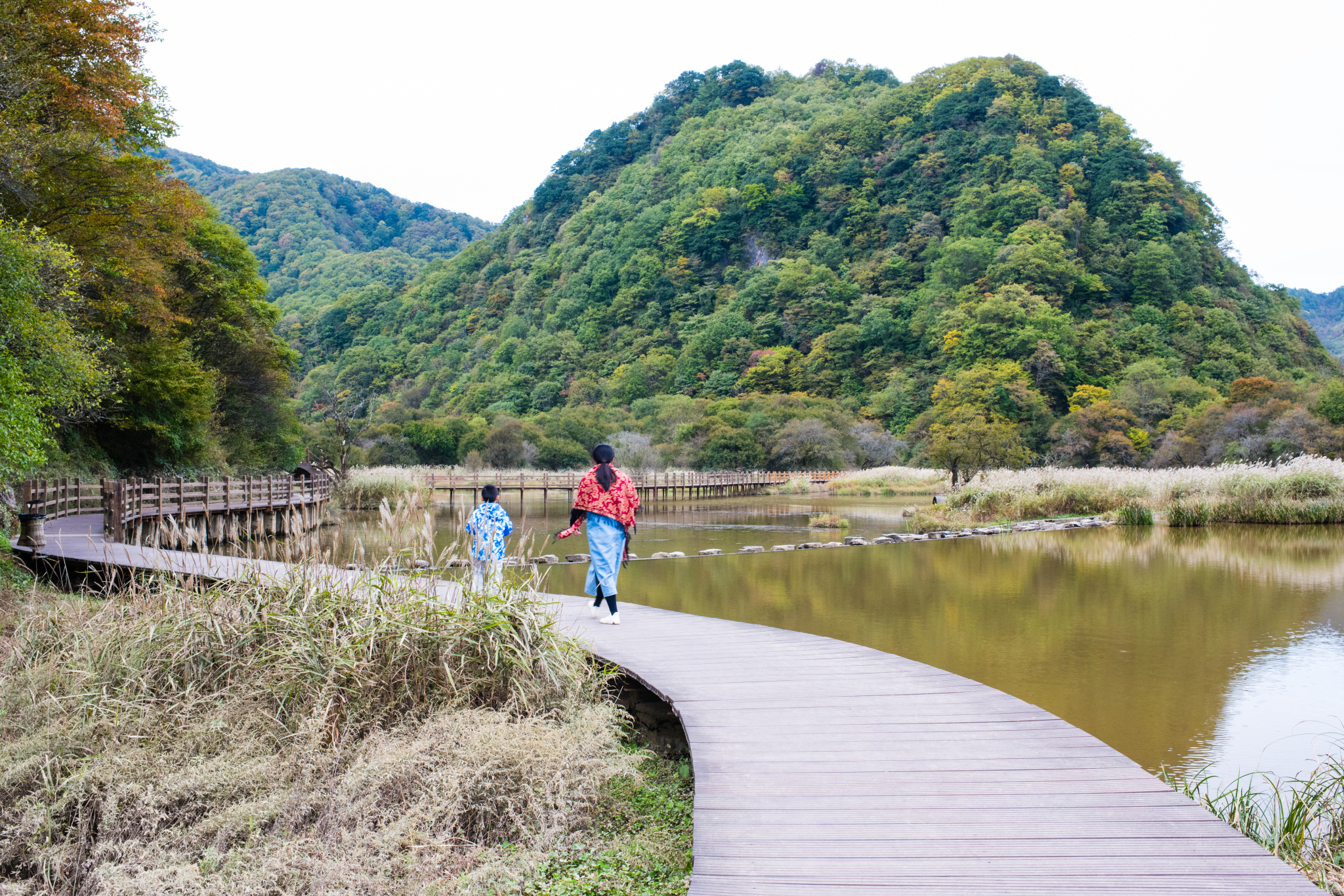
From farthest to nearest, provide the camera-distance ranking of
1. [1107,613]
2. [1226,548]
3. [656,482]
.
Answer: [656,482], [1226,548], [1107,613]

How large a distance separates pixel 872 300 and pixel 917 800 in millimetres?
65638

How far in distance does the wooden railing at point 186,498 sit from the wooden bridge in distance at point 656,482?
9419 millimetres

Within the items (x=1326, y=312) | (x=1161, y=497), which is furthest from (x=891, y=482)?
(x=1326, y=312)

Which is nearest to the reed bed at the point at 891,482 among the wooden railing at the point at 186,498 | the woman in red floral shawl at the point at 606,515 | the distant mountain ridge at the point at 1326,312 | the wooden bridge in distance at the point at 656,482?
the wooden bridge in distance at the point at 656,482

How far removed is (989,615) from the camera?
33.1ft

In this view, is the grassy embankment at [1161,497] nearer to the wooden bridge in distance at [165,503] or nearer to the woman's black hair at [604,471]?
the woman's black hair at [604,471]

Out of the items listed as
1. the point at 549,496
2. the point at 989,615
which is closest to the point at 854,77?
the point at 549,496

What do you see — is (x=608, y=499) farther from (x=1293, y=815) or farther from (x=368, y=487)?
(x=368, y=487)

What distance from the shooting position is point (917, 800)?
10.8 ft

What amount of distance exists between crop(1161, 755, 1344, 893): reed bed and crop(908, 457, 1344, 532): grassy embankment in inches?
615

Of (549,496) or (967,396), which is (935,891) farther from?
(967,396)

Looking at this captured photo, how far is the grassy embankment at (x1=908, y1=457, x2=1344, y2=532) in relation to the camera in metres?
18.7

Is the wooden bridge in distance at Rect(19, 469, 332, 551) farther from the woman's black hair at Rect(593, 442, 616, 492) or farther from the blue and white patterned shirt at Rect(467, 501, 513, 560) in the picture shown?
the woman's black hair at Rect(593, 442, 616, 492)

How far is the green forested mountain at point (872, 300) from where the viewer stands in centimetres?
4859
